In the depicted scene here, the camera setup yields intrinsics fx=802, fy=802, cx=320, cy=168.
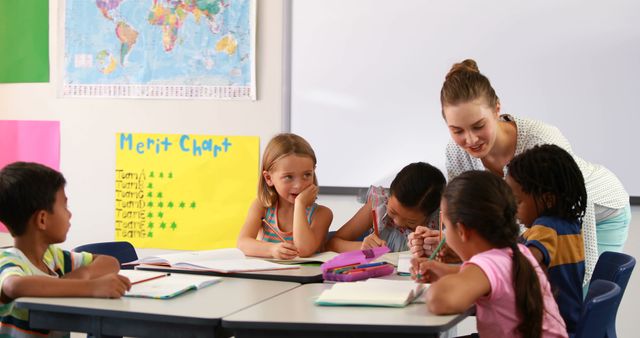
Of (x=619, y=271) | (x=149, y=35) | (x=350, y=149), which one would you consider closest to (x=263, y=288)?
(x=619, y=271)

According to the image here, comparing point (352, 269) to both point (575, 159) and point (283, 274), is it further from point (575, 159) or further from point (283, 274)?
point (575, 159)

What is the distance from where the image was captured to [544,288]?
5.65ft

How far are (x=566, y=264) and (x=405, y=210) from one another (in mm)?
675

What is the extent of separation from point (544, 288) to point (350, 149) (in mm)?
1856

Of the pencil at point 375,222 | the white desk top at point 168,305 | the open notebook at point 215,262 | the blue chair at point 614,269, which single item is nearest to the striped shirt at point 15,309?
the white desk top at point 168,305

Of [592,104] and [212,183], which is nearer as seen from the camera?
[592,104]

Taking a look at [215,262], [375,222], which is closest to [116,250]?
[215,262]

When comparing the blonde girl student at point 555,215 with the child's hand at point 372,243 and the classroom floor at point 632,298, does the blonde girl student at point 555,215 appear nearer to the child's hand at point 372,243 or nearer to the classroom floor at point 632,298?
the child's hand at point 372,243

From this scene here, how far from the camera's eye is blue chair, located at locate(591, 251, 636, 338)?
1964 millimetres

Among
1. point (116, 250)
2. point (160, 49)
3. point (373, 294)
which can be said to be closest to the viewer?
point (373, 294)

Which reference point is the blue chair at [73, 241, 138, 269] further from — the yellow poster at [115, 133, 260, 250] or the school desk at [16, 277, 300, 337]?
the yellow poster at [115, 133, 260, 250]

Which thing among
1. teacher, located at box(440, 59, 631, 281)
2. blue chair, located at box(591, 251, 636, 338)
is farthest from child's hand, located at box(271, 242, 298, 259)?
blue chair, located at box(591, 251, 636, 338)

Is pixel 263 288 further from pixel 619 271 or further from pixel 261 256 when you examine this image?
pixel 619 271

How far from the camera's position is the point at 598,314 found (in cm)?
168
